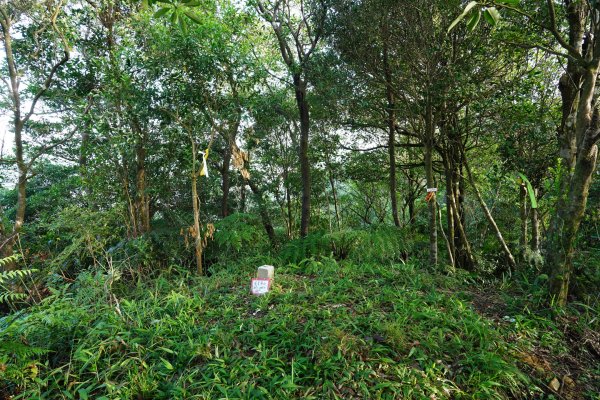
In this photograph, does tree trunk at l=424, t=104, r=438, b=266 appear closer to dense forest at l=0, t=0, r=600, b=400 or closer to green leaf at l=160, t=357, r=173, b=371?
dense forest at l=0, t=0, r=600, b=400

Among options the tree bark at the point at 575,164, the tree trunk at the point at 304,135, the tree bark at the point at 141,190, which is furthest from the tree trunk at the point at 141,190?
the tree bark at the point at 575,164

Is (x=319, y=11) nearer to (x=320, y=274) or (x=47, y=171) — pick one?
(x=320, y=274)

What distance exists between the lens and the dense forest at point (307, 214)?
231cm

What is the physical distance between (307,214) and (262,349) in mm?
3746

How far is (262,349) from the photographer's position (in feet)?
8.09

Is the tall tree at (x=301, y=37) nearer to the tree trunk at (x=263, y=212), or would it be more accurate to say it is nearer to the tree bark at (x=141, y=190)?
the tree trunk at (x=263, y=212)

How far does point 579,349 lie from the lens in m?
2.70

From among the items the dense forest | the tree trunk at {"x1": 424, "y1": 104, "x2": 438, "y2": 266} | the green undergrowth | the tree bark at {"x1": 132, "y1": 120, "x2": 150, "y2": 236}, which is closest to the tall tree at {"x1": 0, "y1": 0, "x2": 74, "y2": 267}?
the dense forest

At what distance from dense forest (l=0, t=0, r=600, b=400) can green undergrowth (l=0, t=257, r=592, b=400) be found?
19mm

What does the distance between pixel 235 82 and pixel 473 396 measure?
14.3ft

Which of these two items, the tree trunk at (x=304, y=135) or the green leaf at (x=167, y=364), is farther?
the tree trunk at (x=304, y=135)

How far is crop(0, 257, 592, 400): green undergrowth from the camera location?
2131 millimetres

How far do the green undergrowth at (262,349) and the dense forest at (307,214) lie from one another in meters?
0.02

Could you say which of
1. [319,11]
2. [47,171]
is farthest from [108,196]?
[47,171]
